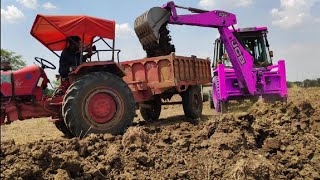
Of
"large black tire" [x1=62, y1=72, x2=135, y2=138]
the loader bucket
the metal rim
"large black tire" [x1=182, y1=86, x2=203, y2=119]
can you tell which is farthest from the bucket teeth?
the metal rim

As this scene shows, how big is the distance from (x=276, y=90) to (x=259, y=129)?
514 cm

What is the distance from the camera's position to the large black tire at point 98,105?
6391mm

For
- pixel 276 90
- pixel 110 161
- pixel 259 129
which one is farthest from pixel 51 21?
pixel 276 90

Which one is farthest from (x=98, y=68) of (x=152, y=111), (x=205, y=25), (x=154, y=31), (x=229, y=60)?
(x=229, y=60)

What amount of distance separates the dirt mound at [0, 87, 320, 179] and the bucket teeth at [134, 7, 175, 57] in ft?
12.0

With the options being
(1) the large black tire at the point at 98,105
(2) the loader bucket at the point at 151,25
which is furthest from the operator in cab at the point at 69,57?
(2) the loader bucket at the point at 151,25

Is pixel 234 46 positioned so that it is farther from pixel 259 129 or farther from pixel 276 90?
pixel 259 129

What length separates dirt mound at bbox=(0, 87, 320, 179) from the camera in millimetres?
4629

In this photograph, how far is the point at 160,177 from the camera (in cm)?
480

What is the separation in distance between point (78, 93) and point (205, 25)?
543 centimetres

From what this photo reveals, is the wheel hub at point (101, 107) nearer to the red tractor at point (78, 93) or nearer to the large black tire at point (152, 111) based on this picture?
the red tractor at point (78, 93)

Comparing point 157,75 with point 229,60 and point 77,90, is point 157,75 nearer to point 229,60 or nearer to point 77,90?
point 77,90

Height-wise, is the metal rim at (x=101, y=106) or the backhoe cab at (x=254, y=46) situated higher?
the backhoe cab at (x=254, y=46)

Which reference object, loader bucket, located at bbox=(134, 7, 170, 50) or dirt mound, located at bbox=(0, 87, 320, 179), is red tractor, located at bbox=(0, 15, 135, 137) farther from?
loader bucket, located at bbox=(134, 7, 170, 50)
